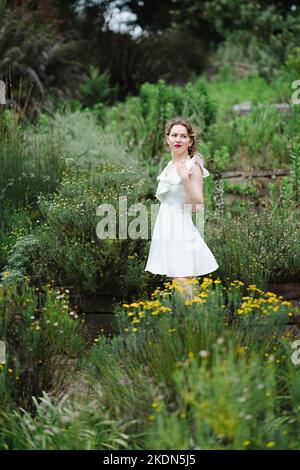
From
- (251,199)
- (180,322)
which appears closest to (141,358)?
(180,322)

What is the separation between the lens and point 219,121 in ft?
30.4

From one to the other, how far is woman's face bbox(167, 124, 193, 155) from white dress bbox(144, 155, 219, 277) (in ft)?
0.35

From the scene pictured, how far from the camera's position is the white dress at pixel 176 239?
462cm

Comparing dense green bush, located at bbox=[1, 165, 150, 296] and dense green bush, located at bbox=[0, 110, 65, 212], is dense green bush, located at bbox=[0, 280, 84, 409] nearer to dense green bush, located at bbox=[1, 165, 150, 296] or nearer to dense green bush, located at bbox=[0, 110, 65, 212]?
dense green bush, located at bbox=[1, 165, 150, 296]

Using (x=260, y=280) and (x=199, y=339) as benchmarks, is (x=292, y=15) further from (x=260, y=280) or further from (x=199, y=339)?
(x=199, y=339)

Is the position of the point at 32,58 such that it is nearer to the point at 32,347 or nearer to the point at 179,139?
the point at 179,139

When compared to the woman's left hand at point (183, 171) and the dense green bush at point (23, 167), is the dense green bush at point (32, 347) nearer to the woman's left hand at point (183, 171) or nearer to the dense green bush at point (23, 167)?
the woman's left hand at point (183, 171)

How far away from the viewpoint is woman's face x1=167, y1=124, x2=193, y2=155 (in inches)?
185

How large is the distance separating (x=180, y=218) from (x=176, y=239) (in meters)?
0.14

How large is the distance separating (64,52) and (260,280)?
316 inches

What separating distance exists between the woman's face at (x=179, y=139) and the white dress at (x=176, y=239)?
107 mm
